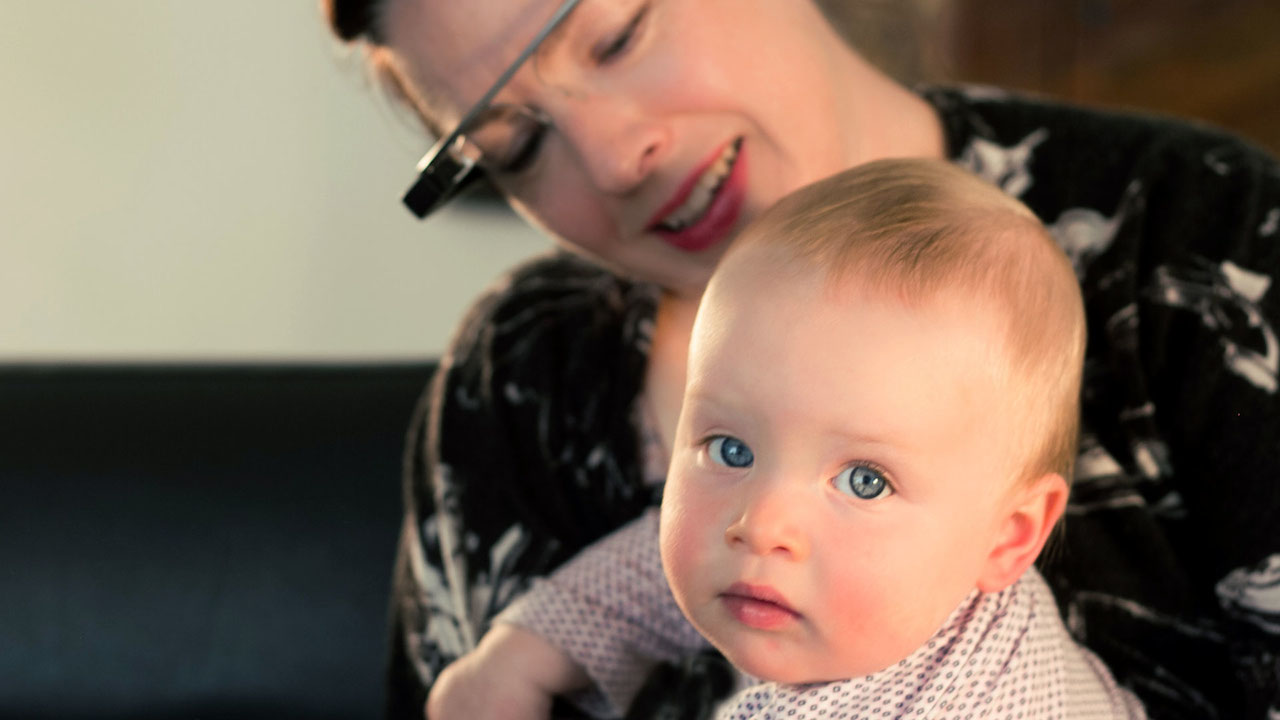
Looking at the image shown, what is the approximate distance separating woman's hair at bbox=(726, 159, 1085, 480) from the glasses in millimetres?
354

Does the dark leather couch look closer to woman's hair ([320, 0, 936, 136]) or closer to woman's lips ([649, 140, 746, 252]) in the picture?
woman's hair ([320, 0, 936, 136])

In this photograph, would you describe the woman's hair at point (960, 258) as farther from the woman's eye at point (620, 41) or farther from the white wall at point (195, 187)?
the white wall at point (195, 187)

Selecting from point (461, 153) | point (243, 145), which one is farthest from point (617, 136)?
point (243, 145)

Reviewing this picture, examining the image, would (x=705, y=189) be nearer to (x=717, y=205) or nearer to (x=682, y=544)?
(x=717, y=205)

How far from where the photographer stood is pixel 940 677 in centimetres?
83

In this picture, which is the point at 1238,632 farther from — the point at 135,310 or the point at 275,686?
the point at 135,310

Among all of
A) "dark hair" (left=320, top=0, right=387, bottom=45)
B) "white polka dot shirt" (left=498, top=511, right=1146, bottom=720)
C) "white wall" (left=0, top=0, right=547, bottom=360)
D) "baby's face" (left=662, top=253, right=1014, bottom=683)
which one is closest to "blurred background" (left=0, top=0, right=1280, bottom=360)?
"white wall" (left=0, top=0, right=547, bottom=360)

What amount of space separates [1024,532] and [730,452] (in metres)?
0.22

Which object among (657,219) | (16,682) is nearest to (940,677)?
(657,219)

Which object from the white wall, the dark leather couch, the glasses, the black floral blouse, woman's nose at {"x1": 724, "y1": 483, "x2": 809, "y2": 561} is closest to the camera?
woman's nose at {"x1": 724, "y1": 483, "x2": 809, "y2": 561}

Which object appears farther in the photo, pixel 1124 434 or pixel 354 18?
pixel 354 18

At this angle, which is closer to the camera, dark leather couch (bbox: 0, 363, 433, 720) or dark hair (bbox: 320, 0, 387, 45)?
dark hair (bbox: 320, 0, 387, 45)

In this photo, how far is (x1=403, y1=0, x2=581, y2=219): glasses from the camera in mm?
1142

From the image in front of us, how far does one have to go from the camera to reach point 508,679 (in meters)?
1.11
